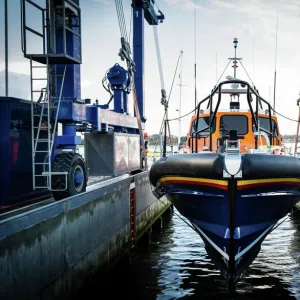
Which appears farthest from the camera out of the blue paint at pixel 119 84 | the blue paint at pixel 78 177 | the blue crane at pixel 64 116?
the blue paint at pixel 119 84

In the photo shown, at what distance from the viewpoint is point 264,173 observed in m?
5.81

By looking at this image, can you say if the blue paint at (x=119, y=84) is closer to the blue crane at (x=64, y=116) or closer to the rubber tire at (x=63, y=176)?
the blue crane at (x=64, y=116)

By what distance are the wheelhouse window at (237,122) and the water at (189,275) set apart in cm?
274

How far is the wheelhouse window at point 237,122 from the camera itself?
359 inches

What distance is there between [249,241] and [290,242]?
451 centimetres

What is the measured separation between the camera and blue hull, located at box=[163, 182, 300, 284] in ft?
19.8

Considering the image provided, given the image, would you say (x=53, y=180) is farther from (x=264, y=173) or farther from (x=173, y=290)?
(x=264, y=173)

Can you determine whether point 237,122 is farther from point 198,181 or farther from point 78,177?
point 78,177

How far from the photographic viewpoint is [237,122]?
916 cm

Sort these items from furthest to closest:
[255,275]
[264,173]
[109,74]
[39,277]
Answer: [109,74] < [255,275] < [264,173] < [39,277]

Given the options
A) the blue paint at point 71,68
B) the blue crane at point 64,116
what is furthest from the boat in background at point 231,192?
the blue paint at point 71,68

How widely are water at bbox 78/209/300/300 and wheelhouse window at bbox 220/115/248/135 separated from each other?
2744 mm

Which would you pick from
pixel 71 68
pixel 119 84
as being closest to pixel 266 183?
pixel 71 68

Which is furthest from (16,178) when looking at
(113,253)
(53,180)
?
(113,253)
